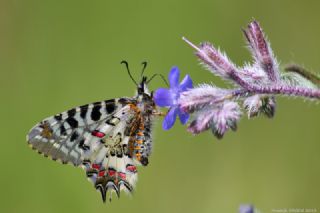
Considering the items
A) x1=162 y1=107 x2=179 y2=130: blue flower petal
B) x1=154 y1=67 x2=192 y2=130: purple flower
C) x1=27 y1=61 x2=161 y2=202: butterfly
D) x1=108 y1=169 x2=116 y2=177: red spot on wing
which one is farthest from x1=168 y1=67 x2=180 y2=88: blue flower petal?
x1=108 y1=169 x2=116 y2=177: red spot on wing

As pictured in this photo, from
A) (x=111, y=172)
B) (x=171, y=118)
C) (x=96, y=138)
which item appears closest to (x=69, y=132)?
(x=96, y=138)

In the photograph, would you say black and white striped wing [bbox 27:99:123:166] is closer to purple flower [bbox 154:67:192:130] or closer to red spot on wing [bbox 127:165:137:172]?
red spot on wing [bbox 127:165:137:172]

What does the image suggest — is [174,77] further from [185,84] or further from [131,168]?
[131,168]

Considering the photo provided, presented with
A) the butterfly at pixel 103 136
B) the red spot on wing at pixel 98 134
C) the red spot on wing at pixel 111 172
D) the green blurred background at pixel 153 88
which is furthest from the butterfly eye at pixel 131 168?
the green blurred background at pixel 153 88

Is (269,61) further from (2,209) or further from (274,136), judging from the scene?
(2,209)

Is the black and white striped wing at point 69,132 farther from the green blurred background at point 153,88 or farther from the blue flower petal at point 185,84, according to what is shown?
the green blurred background at point 153,88

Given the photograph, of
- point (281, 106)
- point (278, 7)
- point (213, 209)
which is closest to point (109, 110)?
point (213, 209)
